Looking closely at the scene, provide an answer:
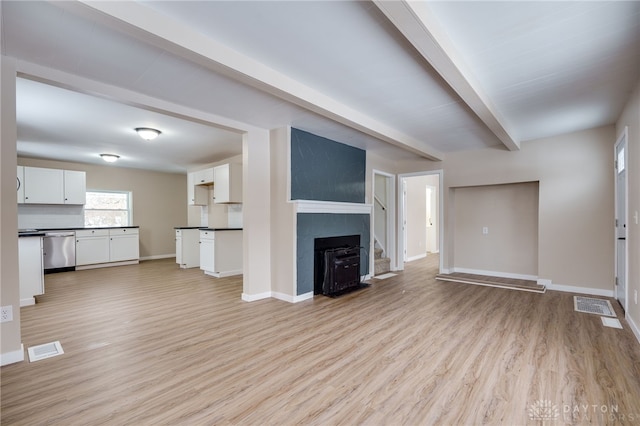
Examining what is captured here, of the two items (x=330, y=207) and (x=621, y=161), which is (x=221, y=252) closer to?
(x=330, y=207)

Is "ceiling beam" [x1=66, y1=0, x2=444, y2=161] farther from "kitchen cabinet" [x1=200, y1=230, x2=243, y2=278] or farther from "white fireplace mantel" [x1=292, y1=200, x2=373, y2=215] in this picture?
"kitchen cabinet" [x1=200, y1=230, x2=243, y2=278]

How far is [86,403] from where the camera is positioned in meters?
1.83

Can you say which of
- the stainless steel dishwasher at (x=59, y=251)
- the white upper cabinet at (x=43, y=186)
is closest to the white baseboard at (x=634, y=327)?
the stainless steel dishwasher at (x=59, y=251)

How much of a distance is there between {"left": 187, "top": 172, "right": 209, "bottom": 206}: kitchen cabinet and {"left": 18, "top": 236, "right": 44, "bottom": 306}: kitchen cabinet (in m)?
3.16

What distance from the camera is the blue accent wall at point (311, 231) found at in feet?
13.6

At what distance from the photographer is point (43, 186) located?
20.6 ft

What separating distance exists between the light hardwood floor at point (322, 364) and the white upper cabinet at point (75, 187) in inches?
141

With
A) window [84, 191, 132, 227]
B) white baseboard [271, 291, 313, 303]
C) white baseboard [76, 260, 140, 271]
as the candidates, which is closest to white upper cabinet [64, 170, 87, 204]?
window [84, 191, 132, 227]

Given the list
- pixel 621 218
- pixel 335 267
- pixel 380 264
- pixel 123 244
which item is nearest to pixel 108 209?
pixel 123 244

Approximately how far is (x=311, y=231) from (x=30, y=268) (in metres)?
3.83

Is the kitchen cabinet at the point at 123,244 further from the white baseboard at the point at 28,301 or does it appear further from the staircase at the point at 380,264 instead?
the staircase at the point at 380,264

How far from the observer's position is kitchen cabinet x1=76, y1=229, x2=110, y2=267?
648 centimetres

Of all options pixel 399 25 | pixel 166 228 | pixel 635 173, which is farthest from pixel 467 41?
pixel 166 228

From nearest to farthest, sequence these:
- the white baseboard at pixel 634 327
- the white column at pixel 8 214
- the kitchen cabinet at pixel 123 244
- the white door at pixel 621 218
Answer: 1. the white column at pixel 8 214
2. the white baseboard at pixel 634 327
3. the white door at pixel 621 218
4. the kitchen cabinet at pixel 123 244
